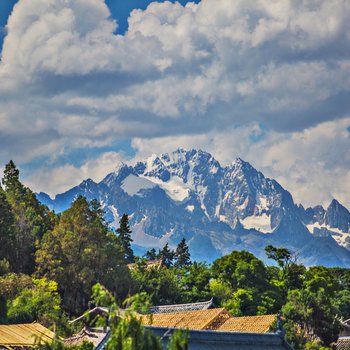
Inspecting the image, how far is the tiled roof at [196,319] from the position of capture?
58.4 metres

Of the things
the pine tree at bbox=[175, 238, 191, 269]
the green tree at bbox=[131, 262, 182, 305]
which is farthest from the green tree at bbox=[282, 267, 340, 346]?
the pine tree at bbox=[175, 238, 191, 269]

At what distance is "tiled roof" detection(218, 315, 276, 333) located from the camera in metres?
55.8

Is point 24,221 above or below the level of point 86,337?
above

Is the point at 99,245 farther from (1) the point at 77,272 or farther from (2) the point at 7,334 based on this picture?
(2) the point at 7,334

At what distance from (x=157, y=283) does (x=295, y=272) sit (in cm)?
1499

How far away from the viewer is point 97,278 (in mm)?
72500

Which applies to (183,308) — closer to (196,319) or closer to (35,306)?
(196,319)

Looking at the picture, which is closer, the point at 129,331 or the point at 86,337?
the point at 129,331

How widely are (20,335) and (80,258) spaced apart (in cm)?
2193

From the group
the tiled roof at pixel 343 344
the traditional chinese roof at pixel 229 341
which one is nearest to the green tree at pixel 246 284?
the tiled roof at pixel 343 344

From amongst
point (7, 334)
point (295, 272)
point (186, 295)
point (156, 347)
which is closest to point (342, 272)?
point (295, 272)

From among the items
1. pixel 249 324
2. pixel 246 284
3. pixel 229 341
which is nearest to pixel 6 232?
pixel 246 284

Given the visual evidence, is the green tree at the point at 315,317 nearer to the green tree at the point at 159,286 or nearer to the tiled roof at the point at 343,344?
the tiled roof at the point at 343,344

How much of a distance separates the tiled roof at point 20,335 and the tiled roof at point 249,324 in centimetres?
1312
